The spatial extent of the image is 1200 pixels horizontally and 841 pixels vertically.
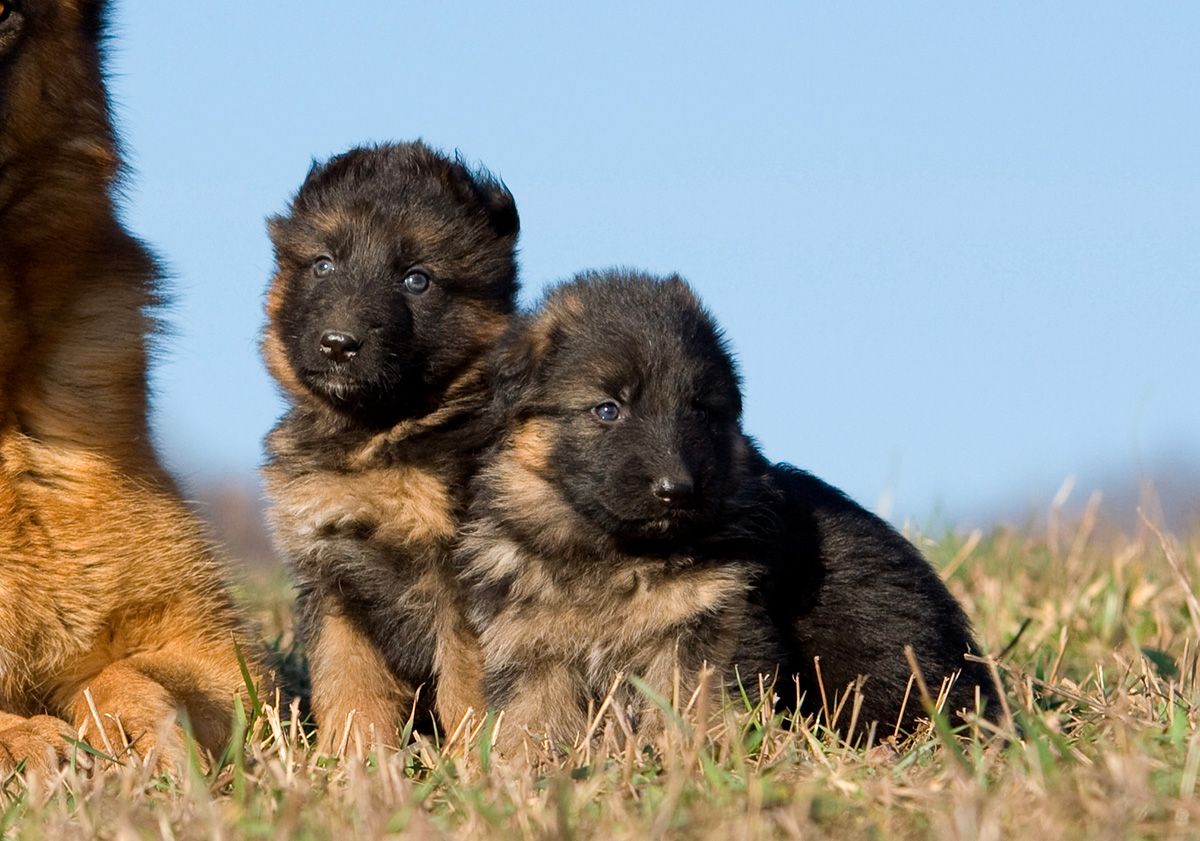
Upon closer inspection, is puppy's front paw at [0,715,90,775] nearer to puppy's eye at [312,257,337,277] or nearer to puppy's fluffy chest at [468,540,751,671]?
puppy's fluffy chest at [468,540,751,671]

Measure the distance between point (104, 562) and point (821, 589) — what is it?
2022mm

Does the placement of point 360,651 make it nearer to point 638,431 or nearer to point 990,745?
point 638,431

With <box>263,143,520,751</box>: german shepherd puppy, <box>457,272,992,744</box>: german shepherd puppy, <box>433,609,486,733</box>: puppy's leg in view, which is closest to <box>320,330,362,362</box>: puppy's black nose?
<box>263,143,520,751</box>: german shepherd puppy

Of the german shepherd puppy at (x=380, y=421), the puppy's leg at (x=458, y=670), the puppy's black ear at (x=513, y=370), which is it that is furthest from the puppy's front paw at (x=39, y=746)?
the puppy's black ear at (x=513, y=370)

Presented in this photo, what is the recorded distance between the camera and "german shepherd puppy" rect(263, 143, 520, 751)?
176 inches

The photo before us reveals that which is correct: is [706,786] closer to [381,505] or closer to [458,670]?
[458,670]

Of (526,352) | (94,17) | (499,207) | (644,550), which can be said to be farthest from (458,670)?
(94,17)

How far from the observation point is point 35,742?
12.9 ft

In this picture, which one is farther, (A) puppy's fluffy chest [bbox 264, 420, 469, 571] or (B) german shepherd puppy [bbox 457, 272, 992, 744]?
(A) puppy's fluffy chest [bbox 264, 420, 469, 571]

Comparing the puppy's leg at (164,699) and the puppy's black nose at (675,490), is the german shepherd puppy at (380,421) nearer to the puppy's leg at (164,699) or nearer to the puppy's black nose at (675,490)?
the puppy's leg at (164,699)

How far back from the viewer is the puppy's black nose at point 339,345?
14.3 feet

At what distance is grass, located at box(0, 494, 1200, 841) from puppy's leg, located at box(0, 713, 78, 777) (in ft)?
0.35

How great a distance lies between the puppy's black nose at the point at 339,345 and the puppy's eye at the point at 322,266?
0.34 meters

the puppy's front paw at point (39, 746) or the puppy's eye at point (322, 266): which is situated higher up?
the puppy's eye at point (322, 266)
